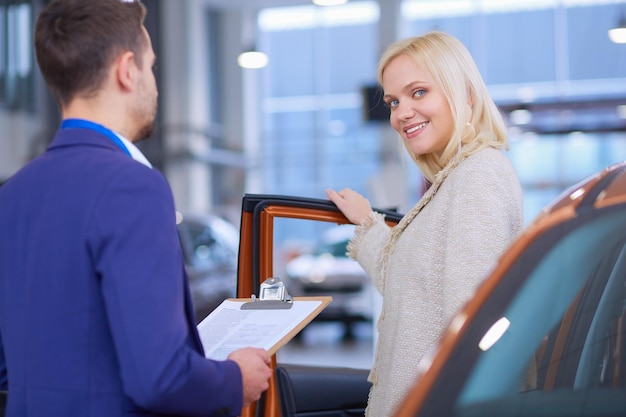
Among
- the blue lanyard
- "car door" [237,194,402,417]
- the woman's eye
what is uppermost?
the woman's eye

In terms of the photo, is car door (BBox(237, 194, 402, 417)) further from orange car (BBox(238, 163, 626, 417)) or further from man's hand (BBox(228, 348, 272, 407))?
orange car (BBox(238, 163, 626, 417))

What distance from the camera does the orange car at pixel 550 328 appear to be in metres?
1.37

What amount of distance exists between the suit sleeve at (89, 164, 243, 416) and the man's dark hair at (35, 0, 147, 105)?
0.19 m

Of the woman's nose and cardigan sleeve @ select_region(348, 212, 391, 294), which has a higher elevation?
the woman's nose

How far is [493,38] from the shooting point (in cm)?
1936

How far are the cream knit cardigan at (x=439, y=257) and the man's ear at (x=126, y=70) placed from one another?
774 mm

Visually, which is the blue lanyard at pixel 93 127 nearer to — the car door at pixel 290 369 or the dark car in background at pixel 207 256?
the car door at pixel 290 369

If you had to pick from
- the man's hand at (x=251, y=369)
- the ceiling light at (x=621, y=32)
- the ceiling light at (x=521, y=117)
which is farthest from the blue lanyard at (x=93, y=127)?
the ceiling light at (x=521, y=117)

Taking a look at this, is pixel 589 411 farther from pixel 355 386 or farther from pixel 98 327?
pixel 355 386

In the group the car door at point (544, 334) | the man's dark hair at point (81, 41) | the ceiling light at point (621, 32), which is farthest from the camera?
the ceiling light at point (621, 32)

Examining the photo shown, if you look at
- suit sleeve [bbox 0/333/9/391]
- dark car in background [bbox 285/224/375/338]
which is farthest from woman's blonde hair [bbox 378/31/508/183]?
dark car in background [bbox 285/224/375/338]

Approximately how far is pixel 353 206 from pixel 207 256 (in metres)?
8.55

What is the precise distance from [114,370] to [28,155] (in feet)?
51.9

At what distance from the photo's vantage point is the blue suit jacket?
147cm
